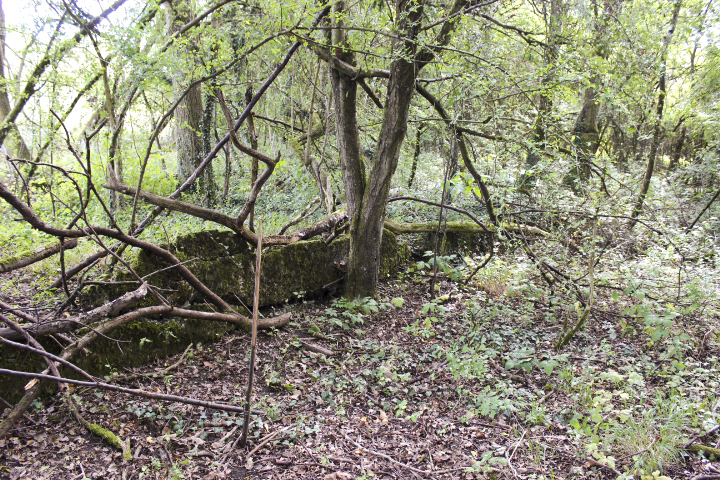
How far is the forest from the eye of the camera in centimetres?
281

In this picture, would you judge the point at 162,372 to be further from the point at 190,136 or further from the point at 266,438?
the point at 190,136

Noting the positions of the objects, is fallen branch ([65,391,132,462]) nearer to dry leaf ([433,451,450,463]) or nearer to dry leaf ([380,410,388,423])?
dry leaf ([380,410,388,423])

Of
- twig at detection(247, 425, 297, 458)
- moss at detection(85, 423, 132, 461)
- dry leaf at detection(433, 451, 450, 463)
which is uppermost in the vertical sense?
moss at detection(85, 423, 132, 461)

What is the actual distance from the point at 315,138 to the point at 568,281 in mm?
5183

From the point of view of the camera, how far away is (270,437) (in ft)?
10.1

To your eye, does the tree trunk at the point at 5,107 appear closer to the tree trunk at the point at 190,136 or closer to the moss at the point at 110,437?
the tree trunk at the point at 190,136

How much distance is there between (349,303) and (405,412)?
190cm

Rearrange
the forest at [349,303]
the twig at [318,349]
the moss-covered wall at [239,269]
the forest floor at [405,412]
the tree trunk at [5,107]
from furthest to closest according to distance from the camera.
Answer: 1. the tree trunk at [5,107]
2. the twig at [318,349]
3. the moss-covered wall at [239,269]
4. the forest at [349,303]
5. the forest floor at [405,412]

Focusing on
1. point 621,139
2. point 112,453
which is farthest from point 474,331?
point 621,139

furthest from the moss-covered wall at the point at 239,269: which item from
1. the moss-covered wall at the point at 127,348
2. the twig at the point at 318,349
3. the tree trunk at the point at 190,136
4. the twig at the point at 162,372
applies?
the tree trunk at the point at 190,136

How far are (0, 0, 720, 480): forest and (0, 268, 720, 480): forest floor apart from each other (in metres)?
0.02

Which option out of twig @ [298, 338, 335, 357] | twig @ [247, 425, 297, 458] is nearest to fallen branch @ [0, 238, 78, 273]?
twig @ [247, 425, 297, 458]

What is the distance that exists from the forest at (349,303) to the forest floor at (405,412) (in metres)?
0.02

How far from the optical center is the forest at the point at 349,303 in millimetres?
2814
